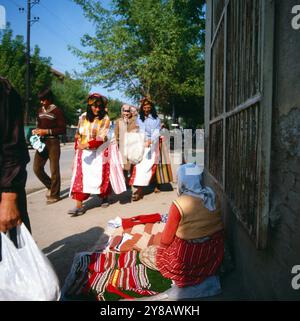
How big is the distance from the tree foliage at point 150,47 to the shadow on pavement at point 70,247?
48.5 feet

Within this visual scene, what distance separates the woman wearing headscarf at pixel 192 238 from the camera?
2.89 m

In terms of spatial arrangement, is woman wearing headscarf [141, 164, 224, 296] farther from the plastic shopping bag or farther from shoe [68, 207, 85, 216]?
the plastic shopping bag

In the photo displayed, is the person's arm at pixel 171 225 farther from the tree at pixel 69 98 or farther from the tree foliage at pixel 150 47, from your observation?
the tree at pixel 69 98

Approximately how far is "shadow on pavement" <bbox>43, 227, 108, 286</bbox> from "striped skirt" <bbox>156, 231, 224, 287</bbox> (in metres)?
0.97

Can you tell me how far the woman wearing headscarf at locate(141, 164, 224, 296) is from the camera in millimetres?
2895

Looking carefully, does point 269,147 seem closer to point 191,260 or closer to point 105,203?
point 191,260

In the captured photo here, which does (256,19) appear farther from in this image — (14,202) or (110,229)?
(110,229)

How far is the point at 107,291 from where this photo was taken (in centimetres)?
284

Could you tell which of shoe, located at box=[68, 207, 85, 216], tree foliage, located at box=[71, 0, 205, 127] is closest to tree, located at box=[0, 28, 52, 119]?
tree foliage, located at box=[71, 0, 205, 127]

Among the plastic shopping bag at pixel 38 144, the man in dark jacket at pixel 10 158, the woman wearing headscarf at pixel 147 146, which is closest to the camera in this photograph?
the man in dark jacket at pixel 10 158

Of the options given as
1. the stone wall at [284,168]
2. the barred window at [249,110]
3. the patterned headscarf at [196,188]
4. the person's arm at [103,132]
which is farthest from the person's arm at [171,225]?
the person's arm at [103,132]

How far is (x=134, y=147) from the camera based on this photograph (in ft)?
22.3
